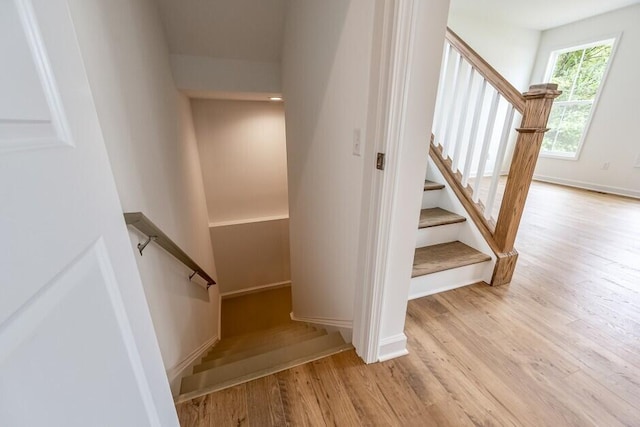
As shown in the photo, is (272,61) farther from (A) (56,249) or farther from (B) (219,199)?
(A) (56,249)

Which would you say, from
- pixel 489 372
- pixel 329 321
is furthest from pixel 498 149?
pixel 329 321

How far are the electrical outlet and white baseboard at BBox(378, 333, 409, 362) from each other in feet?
3.04

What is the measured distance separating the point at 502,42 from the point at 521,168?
14.6ft

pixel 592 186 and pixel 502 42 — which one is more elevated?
pixel 502 42

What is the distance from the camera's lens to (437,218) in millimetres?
2057

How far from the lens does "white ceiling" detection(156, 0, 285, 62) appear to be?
1781 millimetres

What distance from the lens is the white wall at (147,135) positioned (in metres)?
0.87

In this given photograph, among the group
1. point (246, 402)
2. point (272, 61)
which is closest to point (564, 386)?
point (246, 402)

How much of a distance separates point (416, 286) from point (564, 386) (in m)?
0.80

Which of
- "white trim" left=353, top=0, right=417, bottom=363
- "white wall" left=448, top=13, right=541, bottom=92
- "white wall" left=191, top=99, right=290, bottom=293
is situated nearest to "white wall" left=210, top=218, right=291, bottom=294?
"white wall" left=191, top=99, right=290, bottom=293

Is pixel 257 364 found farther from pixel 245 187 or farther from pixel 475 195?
pixel 245 187

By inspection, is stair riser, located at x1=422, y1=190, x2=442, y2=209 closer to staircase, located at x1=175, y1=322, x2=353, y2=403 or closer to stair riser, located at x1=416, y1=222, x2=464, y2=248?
stair riser, located at x1=416, y1=222, x2=464, y2=248

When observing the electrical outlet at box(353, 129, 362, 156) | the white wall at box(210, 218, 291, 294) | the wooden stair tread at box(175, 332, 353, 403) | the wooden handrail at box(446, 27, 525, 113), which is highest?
the wooden handrail at box(446, 27, 525, 113)

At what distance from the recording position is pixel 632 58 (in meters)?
3.90
